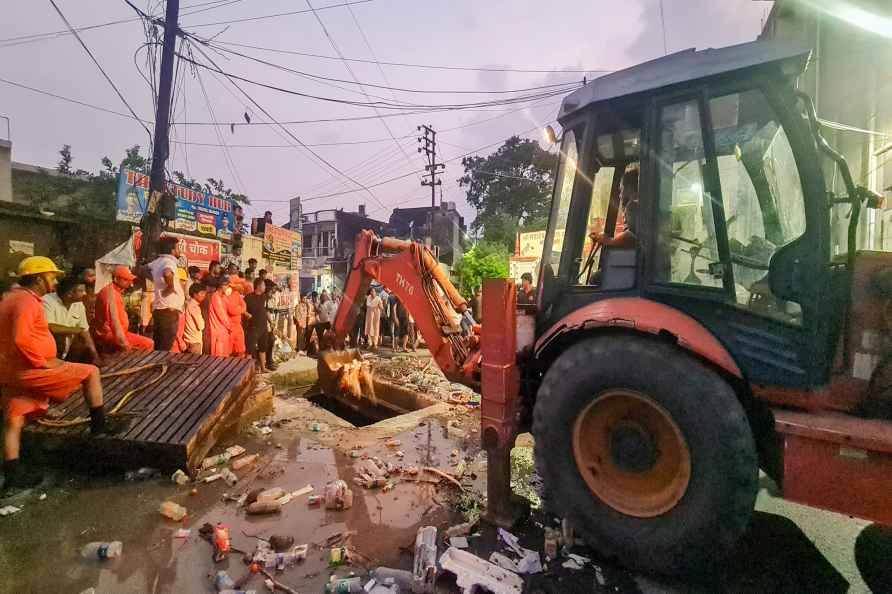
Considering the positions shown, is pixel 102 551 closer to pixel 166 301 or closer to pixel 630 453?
pixel 630 453

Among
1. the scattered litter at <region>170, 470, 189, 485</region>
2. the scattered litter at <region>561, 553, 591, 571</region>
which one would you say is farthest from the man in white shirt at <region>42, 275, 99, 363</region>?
the scattered litter at <region>561, 553, 591, 571</region>

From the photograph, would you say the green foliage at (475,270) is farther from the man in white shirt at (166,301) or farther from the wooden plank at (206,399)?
the wooden plank at (206,399)

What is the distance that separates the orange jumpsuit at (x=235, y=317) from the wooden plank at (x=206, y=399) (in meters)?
1.93

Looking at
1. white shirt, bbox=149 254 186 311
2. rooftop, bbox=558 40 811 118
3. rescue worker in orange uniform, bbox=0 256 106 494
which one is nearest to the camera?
rooftop, bbox=558 40 811 118

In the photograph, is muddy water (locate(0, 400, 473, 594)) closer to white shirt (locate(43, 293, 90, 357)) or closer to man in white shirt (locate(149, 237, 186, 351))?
white shirt (locate(43, 293, 90, 357))

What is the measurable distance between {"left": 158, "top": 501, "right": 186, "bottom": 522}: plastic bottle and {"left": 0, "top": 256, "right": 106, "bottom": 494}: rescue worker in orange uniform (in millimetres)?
1181

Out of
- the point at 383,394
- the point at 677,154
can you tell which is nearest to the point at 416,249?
the point at 677,154

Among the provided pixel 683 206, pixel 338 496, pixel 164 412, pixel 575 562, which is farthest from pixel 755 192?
pixel 164 412

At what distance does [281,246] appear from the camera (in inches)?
658

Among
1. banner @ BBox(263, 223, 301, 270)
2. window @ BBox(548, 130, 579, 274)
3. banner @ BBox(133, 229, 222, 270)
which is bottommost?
window @ BBox(548, 130, 579, 274)

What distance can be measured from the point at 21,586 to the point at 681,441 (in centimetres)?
377

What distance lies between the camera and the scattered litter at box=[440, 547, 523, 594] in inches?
87.1

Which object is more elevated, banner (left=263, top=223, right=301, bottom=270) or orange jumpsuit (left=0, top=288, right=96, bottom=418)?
banner (left=263, top=223, right=301, bottom=270)

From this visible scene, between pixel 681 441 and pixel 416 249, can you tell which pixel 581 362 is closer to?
pixel 681 441
